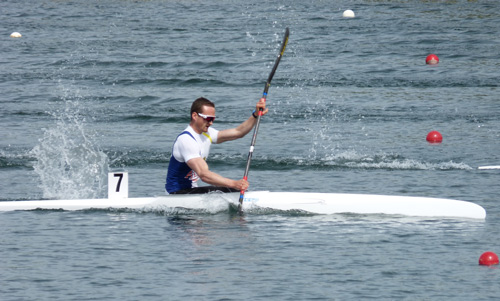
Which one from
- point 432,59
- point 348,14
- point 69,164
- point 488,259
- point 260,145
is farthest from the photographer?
point 348,14

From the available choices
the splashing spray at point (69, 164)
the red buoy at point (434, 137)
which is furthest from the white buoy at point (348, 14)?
the red buoy at point (434, 137)

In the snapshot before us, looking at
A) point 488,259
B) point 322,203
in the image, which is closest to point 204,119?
point 322,203

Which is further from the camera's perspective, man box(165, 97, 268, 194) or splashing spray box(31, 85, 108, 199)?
splashing spray box(31, 85, 108, 199)

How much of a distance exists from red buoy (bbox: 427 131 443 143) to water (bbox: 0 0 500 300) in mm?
342

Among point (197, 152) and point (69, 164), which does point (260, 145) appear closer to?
point (69, 164)

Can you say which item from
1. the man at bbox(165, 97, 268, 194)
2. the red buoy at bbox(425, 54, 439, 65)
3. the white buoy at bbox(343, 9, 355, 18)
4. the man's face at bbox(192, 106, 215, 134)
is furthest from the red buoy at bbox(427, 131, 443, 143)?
the white buoy at bbox(343, 9, 355, 18)

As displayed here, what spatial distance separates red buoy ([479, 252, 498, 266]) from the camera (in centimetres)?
937

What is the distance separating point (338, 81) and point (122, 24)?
15.7m

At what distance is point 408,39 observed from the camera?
30812 millimetres

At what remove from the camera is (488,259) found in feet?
30.8

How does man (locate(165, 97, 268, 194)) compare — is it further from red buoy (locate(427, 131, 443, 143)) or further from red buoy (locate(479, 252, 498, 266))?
red buoy (locate(427, 131, 443, 143))

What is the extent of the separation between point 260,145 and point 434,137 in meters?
3.43

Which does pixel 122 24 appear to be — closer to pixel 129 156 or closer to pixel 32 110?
pixel 32 110

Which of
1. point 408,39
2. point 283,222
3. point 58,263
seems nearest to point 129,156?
point 283,222
